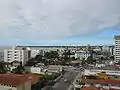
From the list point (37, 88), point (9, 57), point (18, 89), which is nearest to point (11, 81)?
point (18, 89)

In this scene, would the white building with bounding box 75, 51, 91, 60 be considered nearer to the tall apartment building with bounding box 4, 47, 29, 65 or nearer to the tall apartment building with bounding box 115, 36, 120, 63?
the tall apartment building with bounding box 115, 36, 120, 63

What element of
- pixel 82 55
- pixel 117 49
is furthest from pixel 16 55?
pixel 117 49

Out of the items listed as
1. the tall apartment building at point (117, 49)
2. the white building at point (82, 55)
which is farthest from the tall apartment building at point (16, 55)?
the tall apartment building at point (117, 49)

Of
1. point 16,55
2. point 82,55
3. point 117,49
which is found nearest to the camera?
point 16,55

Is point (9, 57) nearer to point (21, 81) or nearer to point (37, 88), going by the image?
point (37, 88)

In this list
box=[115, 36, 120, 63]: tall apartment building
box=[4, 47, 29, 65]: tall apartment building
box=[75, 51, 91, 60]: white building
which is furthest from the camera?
box=[75, 51, 91, 60]: white building

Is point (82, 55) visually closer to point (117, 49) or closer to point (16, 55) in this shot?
point (117, 49)

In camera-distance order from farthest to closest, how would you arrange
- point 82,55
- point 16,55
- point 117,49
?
point 82,55
point 117,49
point 16,55

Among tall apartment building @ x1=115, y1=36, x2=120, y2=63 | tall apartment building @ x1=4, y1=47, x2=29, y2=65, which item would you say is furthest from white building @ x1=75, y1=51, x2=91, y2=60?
tall apartment building @ x1=4, y1=47, x2=29, y2=65

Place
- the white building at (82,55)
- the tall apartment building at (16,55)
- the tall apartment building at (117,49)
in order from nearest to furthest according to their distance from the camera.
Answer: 1. the tall apartment building at (16,55)
2. the tall apartment building at (117,49)
3. the white building at (82,55)

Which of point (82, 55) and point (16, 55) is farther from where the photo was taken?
point (82, 55)

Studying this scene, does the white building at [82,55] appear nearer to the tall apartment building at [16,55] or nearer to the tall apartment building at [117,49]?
the tall apartment building at [117,49]

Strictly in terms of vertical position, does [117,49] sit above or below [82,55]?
above

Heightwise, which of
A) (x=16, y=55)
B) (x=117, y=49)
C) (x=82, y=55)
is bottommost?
(x=82, y=55)
